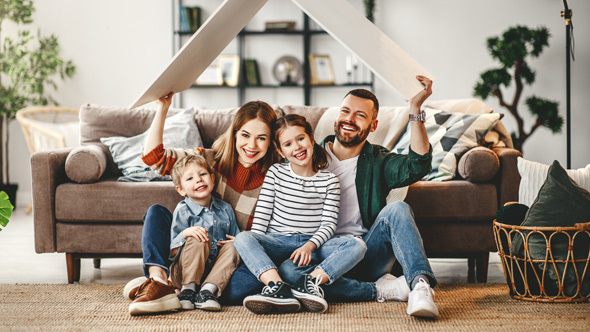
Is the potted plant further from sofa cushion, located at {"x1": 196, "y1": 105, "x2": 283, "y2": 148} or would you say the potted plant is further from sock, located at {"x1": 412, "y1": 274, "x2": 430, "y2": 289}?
sock, located at {"x1": 412, "y1": 274, "x2": 430, "y2": 289}

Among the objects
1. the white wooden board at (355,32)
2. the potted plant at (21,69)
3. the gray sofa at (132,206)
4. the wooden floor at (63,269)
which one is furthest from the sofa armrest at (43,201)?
the potted plant at (21,69)

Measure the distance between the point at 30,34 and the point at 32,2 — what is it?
428mm

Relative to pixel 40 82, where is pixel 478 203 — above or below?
below

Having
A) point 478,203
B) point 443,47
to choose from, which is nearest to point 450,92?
point 443,47

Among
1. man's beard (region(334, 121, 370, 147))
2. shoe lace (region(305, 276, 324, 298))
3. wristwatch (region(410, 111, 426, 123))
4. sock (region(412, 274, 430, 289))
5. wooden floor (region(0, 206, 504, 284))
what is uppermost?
wristwatch (region(410, 111, 426, 123))

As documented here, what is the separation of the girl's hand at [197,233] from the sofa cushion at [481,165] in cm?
120

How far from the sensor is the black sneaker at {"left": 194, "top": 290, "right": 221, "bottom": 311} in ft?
6.49

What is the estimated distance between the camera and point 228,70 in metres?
5.22

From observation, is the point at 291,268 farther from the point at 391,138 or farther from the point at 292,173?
the point at 391,138

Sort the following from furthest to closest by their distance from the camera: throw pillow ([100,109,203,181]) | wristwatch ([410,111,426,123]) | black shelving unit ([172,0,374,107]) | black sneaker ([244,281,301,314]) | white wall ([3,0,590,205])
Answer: black shelving unit ([172,0,374,107]) → white wall ([3,0,590,205]) → throw pillow ([100,109,203,181]) → wristwatch ([410,111,426,123]) → black sneaker ([244,281,301,314])

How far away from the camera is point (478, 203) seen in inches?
102

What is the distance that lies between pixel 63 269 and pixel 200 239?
1.16 m

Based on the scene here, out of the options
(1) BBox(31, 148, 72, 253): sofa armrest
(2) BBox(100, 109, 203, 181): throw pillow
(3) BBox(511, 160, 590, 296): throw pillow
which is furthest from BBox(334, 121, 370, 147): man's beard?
(1) BBox(31, 148, 72, 253): sofa armrest

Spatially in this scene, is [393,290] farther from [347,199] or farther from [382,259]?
[347,199]
